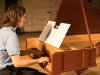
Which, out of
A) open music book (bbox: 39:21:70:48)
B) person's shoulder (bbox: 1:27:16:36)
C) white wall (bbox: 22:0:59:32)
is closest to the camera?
A: person's shoulder (bbox: 1:27:16:36)

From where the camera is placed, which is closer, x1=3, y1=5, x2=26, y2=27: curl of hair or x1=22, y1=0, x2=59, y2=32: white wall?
x1=3, y1=5, x2=26, y2=27: curl of hair

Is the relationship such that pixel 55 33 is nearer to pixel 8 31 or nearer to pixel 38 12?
pixel 8 31

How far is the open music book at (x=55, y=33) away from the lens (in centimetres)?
269

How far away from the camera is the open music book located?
2.69 metres

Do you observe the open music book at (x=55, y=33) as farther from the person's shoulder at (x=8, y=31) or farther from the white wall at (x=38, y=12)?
the white wall at (x=38, y=12)

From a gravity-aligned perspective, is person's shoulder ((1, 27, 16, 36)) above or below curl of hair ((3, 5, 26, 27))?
below

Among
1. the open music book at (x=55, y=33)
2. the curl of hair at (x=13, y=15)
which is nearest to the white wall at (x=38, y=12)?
the open music book at (x=55, y=33)

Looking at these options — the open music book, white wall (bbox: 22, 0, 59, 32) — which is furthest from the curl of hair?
white wall (bbox: 22, 0, 59, 32)

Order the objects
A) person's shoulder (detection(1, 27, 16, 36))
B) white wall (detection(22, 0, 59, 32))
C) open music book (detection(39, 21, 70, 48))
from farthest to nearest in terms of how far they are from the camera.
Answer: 1. white wall (detection(22, 0, 59, 32))
2. open music book (detection(39, 21, 70, 48))
3. person's shoulder (detection(1, 27, 16, 36))

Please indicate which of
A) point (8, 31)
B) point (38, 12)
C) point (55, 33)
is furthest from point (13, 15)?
point (38, 12)

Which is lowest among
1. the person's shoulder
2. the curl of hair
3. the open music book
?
the open music book

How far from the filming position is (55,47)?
8.96 feet

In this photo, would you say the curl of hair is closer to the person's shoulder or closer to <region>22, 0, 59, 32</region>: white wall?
the person's shoulder

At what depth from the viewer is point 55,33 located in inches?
110
